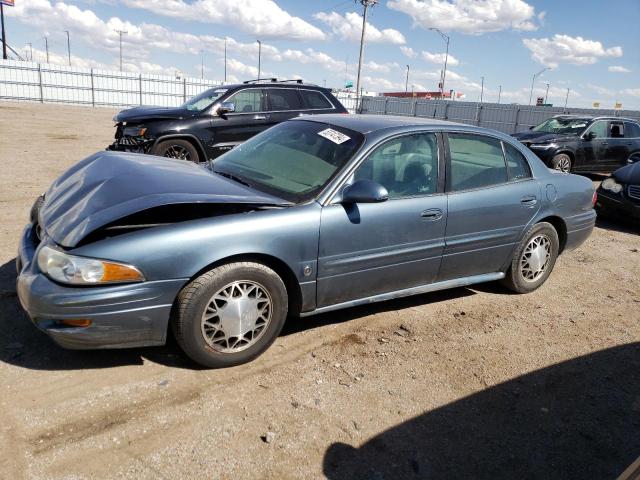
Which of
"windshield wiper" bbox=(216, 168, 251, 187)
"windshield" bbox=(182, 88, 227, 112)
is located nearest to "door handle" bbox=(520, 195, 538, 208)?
"windshield wiper" bbox=(216, 168, 251, 187)

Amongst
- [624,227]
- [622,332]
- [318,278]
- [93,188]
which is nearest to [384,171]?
[318,278]

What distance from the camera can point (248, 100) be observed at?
9.38 metres

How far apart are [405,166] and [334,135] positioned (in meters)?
0.59

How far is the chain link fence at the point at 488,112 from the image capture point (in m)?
22.8

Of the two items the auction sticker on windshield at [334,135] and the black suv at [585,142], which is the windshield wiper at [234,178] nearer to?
the auction sticker on windshield at [334,135]

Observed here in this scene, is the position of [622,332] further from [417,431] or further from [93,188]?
[93,188]

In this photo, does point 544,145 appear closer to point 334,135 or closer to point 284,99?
point 284,99

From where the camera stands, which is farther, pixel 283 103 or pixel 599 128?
pixel 599 128

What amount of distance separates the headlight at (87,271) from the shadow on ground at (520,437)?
1445mm

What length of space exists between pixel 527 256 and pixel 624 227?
4519mm

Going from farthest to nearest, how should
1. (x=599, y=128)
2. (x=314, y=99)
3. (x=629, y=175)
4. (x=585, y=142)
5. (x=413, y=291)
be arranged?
(x=599, y=128), (x=585, y=142), (x=314, y=99), (x=629, y=175), (x=413, y=291)

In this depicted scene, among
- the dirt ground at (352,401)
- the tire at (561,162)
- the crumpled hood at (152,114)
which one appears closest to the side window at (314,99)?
the crumpled hood at (152,114)

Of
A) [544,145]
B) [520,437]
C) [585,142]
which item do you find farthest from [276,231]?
[585,142]

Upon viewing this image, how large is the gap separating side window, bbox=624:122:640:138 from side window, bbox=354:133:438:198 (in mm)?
11287
